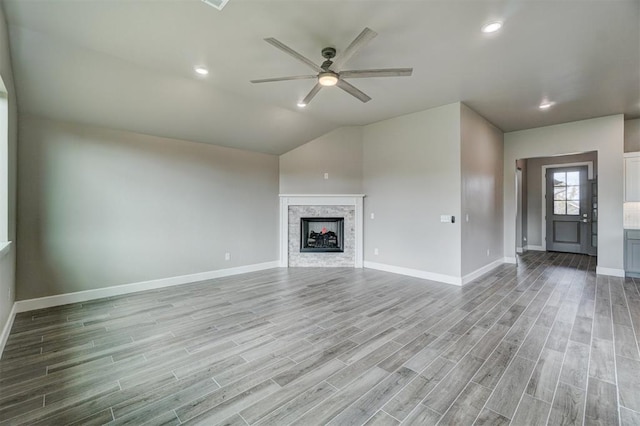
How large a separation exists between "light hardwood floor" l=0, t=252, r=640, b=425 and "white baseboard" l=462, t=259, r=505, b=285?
0.56 meters

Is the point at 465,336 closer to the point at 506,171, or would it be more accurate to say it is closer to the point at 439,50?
the point at 439,50

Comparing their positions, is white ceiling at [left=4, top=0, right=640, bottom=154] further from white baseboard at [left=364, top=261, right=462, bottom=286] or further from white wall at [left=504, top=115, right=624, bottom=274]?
white baseboard at [left=364, top=261, right=462, bottom=286]

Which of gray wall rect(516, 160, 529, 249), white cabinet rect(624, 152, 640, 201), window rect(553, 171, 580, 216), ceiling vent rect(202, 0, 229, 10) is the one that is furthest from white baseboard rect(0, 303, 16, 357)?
window rect(553, 171, 580, 216)

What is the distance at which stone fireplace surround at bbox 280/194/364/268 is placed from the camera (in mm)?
6062

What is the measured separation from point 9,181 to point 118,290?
192cm

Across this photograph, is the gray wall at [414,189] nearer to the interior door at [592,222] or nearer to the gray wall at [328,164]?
the gray wall at [328,164]

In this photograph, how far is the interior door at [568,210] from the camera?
7348 millimetres

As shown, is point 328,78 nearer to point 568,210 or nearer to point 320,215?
point 320,215

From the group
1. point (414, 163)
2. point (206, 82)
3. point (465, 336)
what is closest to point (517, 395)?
point (465, 336)

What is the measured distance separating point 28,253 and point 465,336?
210 inches

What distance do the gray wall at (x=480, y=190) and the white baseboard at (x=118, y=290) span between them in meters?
4.21

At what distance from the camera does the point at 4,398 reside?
1924 mm

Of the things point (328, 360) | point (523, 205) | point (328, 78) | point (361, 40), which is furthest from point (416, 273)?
point (523, 205)

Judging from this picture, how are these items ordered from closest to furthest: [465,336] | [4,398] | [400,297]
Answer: [4,398], [465,336], [400,297]
